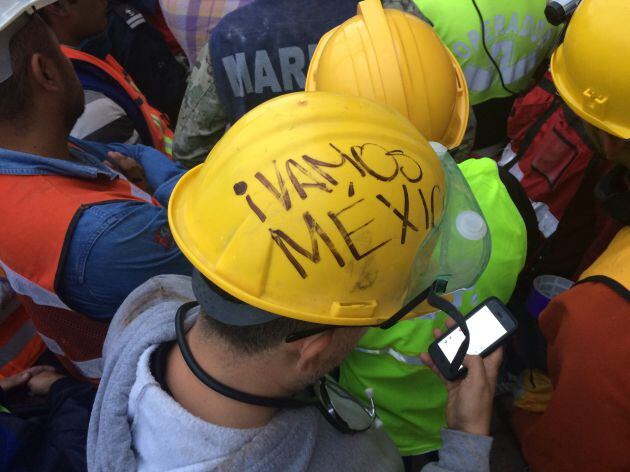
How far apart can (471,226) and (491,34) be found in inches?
67.9

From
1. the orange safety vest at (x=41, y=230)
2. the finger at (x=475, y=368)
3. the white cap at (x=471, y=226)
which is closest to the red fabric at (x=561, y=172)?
the finger at (x=475, y=368)

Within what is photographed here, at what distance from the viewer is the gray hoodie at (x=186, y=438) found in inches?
41.4

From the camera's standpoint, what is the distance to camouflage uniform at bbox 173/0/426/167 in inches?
101

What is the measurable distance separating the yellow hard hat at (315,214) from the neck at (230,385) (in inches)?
5.5

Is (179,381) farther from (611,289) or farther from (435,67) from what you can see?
(435,67)

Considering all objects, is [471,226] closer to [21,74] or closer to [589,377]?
[589,377]

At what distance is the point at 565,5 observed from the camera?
222 cm

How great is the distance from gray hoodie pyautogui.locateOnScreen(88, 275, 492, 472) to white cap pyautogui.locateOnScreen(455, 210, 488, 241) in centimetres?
56

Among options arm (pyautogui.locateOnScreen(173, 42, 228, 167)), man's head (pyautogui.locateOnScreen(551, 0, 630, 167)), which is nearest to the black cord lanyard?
man's head (pyautogui.locateOnScreen(551, 0, 630, 167))

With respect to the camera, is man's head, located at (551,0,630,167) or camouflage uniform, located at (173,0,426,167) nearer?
man's head, located at (551,0,630,167)

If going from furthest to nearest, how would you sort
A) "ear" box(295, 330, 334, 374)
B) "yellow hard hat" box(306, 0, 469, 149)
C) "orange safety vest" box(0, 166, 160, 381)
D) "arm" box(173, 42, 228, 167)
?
"arm" box(173, 42, 228, 167) → "yellow hard hat" box(306, 0, 469, 149) → "orange safety vest" box(0, 166, 160, 381) → "ear" box(295, 330, 334, 374)

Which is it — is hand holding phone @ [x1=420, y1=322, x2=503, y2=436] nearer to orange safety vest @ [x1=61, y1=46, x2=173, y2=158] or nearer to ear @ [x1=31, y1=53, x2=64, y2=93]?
ear @ [x1=31, y1=53, x2=64, y2=93]

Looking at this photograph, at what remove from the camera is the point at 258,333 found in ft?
3.79

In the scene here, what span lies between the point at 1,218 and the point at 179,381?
874 millimetres
